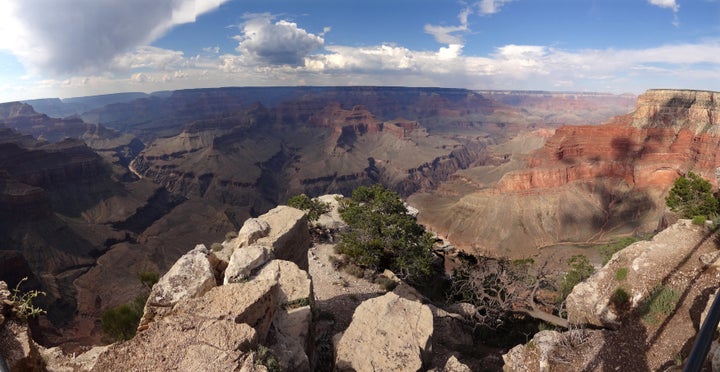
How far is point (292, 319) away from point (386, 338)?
3.35m

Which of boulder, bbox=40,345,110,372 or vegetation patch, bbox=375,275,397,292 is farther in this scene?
vegetation patch, bbox=375,275,397,292

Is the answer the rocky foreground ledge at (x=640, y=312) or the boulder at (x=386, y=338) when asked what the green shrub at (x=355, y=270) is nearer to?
the boulder at (x=386, y=338)

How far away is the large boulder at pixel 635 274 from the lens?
14930 mm

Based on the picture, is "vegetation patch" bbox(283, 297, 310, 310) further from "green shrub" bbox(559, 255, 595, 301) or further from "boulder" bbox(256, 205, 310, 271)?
"green shrub" bbox(559, 255, 595, 301)

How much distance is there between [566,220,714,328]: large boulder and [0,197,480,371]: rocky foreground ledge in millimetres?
6059

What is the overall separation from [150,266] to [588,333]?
7211 centimetres

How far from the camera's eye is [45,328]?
41.6m

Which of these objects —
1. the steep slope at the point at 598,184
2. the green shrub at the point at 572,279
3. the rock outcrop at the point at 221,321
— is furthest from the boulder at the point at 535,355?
the steep slope at the point at 598,184

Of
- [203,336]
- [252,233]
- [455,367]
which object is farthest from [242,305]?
[252,233]

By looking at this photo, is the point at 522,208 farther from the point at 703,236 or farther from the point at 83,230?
the point at 83,230

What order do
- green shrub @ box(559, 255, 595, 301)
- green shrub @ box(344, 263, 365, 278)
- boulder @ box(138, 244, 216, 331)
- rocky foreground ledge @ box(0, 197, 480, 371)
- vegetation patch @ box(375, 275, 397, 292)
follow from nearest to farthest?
rocky foreground ledge @ box(0, 197, 480, 371)
boulder @ box(138, 244, 216, 331)
green shrub @ box(559, 255, 595, 301)
vegetation patch @ box(375, 275, 397, 292)
green shrub @ box(344, 263, 365, 278)

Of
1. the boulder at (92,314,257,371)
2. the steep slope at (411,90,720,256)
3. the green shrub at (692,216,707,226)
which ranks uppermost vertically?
the boulder at (92,314,257,371)

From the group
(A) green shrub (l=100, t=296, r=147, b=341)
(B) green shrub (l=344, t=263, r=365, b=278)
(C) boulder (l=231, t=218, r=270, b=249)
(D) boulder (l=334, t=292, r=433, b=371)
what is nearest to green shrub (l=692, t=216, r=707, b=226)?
(D) boulder (l=334, t=292, r=433, b=371)

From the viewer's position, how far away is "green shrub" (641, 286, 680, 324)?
13.1 meters
